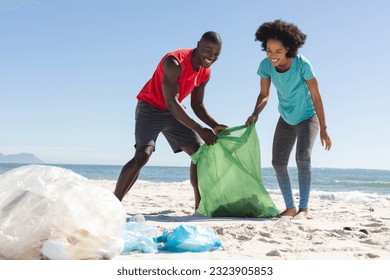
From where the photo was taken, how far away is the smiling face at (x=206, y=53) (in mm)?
4004

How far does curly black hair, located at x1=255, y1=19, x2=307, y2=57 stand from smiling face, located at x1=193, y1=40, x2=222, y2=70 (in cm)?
55

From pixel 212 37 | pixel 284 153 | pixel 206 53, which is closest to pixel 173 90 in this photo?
pixel 206 53

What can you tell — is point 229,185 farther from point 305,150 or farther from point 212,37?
point 212,37

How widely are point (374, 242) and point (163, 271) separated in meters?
1.60

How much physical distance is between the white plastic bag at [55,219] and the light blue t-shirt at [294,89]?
7.92 ft

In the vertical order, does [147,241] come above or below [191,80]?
below

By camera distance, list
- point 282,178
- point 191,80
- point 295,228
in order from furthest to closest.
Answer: point 282,178 < point 191,80 < point 295,228

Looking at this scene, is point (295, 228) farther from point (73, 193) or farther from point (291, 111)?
point (73, 193)

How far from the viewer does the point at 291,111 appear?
434cm

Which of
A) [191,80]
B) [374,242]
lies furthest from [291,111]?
[374,242]

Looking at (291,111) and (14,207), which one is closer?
(14,207)

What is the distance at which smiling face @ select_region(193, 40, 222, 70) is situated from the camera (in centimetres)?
400

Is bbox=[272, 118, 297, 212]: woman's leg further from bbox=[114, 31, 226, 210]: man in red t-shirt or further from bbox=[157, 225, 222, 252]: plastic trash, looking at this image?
bbox=[157, 225, 222, 252]: plastic trash

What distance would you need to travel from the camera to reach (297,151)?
4316mm
